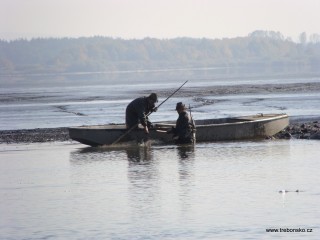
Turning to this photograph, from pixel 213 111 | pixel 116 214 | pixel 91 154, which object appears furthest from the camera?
pixel 213 111

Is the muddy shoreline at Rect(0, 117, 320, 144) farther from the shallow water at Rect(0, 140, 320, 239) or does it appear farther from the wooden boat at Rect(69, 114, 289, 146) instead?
the shallow water at Rect(0, 140, 320, 239)

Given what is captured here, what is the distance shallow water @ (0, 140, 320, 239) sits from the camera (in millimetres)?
15359

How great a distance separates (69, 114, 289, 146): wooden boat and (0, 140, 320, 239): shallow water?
0.45 meters

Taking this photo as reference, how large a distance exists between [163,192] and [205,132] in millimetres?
9220

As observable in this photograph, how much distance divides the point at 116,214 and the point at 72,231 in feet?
4.56

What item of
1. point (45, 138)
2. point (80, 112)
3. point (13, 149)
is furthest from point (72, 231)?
point (80, 112)

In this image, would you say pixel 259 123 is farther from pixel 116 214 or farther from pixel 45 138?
pixel 116 214

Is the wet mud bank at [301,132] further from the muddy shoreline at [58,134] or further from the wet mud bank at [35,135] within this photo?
the wet mud bank at [35,135]

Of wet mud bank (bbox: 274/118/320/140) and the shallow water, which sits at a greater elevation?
wet mud bank (bbox: 274/118/320/140)

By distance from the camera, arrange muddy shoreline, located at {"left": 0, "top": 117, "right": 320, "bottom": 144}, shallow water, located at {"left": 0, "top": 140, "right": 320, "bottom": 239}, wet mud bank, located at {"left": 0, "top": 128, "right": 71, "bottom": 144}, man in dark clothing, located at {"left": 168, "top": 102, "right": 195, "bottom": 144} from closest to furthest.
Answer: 1. shallow water, located at {"left": 0, "top": 140, "right": 320, "bottom": 239}
2. man in dark clothing, located at {"left": 168, "top": 102, "right": 195, "bottom": 144}
3. muddy shoreline, located at {"left": 0, "top": 117, "right": 320, "bottom": 144}
4. wet mud bank, located at {"left": 0, "top": 128, "right": 71, "bottom": 144}

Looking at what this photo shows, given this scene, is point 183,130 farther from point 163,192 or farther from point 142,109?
point 163,192

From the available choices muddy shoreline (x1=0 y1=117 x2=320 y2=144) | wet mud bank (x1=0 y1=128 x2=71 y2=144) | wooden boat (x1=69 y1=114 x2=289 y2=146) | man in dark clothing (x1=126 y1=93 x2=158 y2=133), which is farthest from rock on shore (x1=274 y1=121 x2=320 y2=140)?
wet mud bank (x1=0 y1=128 x2=71 y2=144)

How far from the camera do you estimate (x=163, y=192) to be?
18672 millimetres

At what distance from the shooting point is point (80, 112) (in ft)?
156
